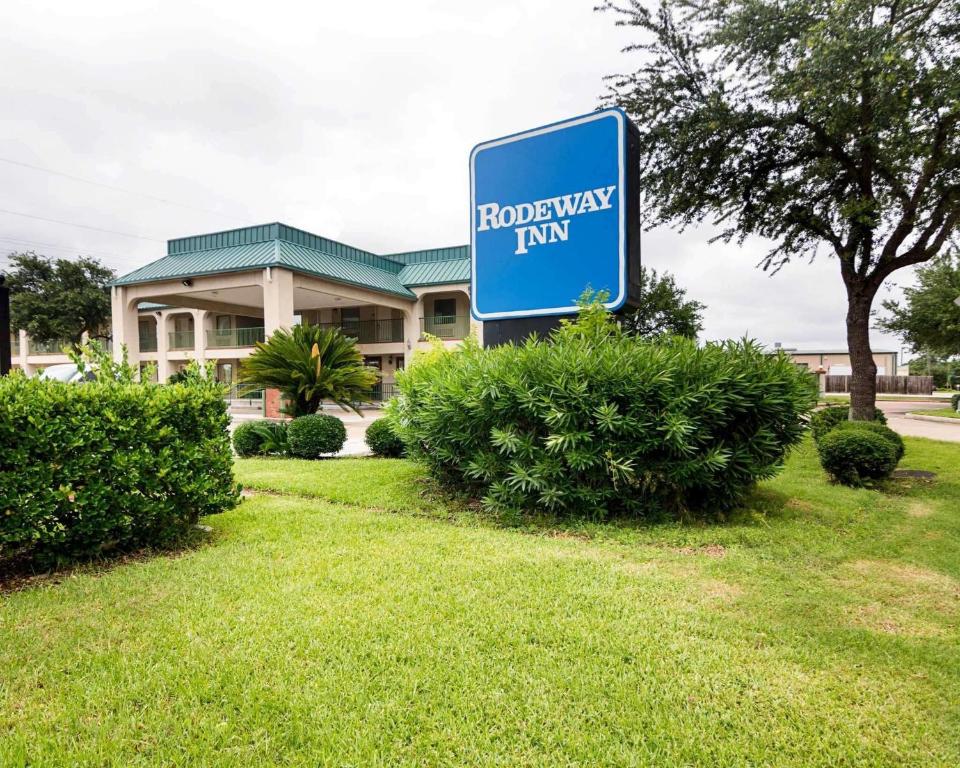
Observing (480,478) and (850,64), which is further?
(850,64)

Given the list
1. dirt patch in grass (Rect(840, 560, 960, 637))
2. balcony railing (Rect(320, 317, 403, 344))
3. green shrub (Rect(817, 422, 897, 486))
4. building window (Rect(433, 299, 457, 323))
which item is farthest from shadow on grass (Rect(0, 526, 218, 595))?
balcony railing (Rect(320, 317, 403, 344))

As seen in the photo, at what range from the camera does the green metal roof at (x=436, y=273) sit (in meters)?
27.9

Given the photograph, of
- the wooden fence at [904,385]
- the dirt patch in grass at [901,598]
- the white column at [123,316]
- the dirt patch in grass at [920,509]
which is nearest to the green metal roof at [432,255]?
the white column at [123,316]

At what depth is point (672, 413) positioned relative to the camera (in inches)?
Answer: 198

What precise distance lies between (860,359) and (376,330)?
2362cm

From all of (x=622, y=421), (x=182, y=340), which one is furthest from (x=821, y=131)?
(x=182, y=340)

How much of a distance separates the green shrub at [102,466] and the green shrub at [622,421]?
7.59 feet

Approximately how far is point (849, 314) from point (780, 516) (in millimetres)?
7727

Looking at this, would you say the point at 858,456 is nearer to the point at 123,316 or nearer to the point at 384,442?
the point at 384,442

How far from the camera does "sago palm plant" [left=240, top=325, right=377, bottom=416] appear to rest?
10766mm

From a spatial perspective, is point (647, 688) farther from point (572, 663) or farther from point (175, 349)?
point (175, 349)

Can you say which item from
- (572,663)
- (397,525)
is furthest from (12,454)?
(572,663)

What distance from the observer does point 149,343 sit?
37.5 m

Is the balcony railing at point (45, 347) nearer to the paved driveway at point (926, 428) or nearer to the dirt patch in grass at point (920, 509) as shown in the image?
the paved driveway at point (926, 428)
